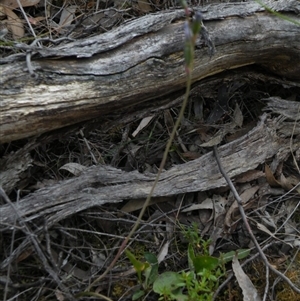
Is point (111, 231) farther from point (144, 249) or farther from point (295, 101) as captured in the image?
point (295, 101)

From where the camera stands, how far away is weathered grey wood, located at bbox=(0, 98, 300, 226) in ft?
5.97

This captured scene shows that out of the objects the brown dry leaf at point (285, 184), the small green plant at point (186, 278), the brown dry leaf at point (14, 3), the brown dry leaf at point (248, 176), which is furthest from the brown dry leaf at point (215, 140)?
the brown dry leaf at point (14, 3)

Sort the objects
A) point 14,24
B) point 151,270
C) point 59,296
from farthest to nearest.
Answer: point 14,24
point 151,270
point 59,296

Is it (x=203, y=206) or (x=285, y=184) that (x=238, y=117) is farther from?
(x=203, y=206)

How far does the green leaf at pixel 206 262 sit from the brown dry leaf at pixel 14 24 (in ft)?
3.91

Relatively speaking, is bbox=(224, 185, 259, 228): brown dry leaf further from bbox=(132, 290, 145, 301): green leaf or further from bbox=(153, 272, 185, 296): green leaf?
bbox=(132, 290, 145, 301): green leaf

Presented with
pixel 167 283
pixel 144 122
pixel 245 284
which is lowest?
pixel 245 284

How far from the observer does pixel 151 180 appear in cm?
205

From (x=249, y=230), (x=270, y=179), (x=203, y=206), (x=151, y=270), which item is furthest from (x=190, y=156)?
(x=151, y=270)

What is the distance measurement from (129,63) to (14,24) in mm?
730

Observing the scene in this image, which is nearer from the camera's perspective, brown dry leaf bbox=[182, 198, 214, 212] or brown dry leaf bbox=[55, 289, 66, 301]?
brown dry leaf bbox=[55, 289, 66, 301]

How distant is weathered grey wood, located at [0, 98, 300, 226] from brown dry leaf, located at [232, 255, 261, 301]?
1.11 ft

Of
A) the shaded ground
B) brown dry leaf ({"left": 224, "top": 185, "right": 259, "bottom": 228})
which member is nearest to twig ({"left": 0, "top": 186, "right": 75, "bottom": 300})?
the shaded ground

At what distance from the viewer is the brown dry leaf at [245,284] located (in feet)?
6.24
